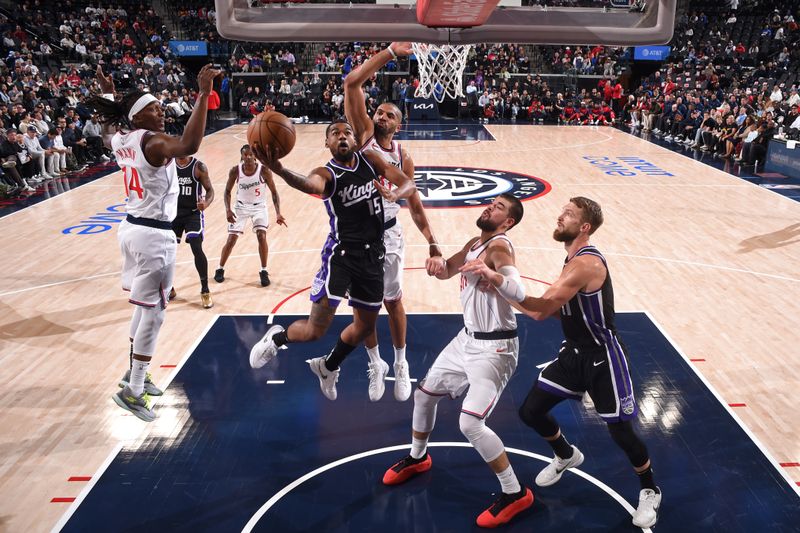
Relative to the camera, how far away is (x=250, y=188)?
24.9ft

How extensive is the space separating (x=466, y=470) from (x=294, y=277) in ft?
14.1

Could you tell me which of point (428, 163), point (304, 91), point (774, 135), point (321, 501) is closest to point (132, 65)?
point (304, 91)

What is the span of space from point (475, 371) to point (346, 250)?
1.31 metres

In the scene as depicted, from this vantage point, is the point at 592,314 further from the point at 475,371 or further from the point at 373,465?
the point at 373,465

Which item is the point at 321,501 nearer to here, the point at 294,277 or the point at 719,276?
the point at 294,277

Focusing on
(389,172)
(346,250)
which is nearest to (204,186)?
(346,250)

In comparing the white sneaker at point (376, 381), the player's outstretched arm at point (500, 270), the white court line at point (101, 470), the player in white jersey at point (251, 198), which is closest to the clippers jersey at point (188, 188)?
the player in white jersey at point (251, 198)

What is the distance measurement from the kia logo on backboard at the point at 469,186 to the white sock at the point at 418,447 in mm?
7602

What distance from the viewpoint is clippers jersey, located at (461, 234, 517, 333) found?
3613 mm

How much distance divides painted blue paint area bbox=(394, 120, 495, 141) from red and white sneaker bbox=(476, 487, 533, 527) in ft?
53.3

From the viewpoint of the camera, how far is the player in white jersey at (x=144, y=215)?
415 cm

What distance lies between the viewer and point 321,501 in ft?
12.8

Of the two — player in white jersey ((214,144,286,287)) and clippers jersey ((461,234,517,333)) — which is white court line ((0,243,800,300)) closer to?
player in white jersey ((214,144,286,287))

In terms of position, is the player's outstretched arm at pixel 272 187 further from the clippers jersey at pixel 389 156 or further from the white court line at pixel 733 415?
the white court line at pixel 733 415
